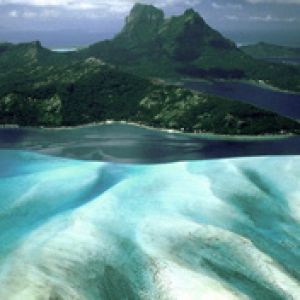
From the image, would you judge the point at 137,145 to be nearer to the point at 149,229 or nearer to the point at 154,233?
the point at 149,229

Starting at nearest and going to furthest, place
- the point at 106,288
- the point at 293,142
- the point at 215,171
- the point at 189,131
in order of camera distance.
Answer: the point at 106,288
the point at 215,171
the point at 293,142
the point at 189,131

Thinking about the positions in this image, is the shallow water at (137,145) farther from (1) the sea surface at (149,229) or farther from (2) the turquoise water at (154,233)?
(2) the turquoise water at (154,233)

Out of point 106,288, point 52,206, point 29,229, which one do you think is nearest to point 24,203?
point 52,206

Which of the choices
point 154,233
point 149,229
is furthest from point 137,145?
point 154,233

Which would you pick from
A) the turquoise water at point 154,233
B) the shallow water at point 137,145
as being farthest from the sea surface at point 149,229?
the shallow water at point 137,145

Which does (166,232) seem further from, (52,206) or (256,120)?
(256,120)

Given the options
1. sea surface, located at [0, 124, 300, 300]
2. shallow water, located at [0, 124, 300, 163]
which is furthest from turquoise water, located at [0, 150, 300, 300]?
shallow water, located at [0, 124, 300, 163]
